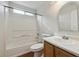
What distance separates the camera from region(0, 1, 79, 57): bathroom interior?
1886 mm

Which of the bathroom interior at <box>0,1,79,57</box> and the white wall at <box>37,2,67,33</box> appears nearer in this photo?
the bathroom interior at <box>0,1,79,57</box>

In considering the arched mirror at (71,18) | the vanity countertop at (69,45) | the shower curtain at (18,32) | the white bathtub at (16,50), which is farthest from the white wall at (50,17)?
the vanity countertop at (69,45)

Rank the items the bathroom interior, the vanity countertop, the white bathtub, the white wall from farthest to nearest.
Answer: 1. the white wall
2. the white bathtub
3. the bathroom interior
4. the vanity countertop

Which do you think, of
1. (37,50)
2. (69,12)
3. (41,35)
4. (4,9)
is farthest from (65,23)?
(4,9)

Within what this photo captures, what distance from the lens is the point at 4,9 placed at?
7.97ft

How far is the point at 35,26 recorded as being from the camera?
3510 mm

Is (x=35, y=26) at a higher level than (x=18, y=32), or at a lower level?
higher

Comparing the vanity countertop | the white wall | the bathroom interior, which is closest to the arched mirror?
the bathroom interior

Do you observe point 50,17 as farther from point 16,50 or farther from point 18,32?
point 16,50

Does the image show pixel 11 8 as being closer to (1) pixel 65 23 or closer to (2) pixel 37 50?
(2) pixel 37 50

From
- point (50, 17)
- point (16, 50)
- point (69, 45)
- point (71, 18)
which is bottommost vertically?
point (16, 50)

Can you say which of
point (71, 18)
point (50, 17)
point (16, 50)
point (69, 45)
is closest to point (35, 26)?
point (50, 17)

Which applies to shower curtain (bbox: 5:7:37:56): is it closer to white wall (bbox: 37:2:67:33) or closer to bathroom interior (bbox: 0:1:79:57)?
bathroom interior (bbox: 0:1:79:57)

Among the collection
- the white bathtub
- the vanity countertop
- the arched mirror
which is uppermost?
the arched mirror
